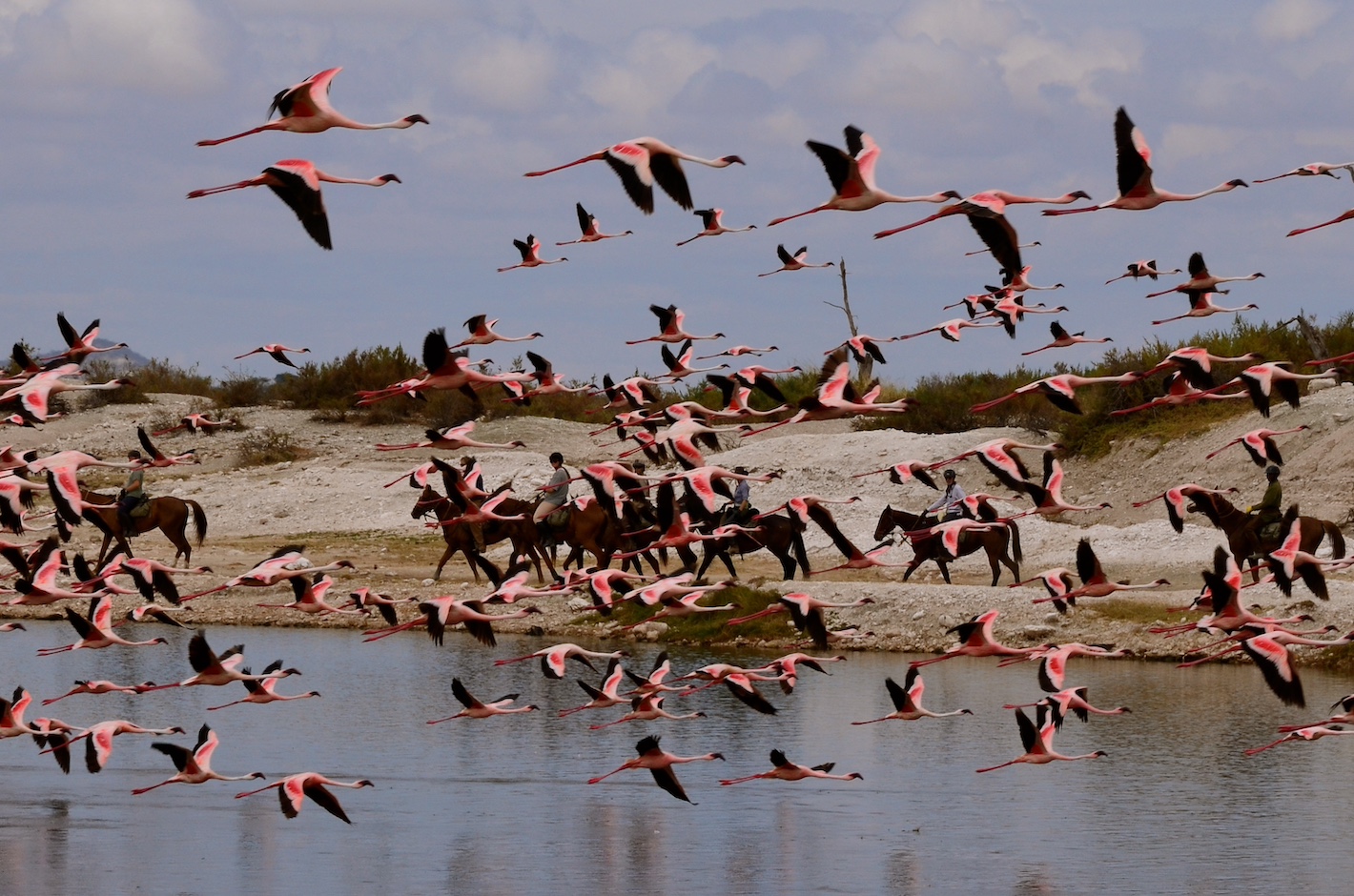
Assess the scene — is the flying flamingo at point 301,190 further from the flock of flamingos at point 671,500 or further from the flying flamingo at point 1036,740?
the flying flamingo at point 1036,740

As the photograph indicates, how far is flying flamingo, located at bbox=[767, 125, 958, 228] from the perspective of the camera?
14.2 meters

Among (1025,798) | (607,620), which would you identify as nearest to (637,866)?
(1025,798)

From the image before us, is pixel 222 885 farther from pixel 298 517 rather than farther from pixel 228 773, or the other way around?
pixel 298 517

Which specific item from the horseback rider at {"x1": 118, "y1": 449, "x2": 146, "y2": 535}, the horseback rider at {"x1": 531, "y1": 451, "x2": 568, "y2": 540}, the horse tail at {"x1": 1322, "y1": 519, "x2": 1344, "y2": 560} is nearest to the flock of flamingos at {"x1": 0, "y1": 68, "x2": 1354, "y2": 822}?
the horse tail at {"x1": 1322, "y1": 519, "x2": 1344, "y2": 560}

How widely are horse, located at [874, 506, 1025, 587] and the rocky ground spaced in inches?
20.9

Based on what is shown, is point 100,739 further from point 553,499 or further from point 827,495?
point 827,495

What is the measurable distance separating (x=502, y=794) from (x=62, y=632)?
12.6 metres

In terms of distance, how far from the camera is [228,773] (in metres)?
18.0

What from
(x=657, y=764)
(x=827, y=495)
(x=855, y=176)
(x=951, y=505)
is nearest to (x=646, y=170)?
(x=855, y=176)

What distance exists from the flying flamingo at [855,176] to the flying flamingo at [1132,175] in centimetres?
124

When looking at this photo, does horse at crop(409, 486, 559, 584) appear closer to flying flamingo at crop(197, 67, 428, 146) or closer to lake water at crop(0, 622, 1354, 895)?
lake water at crop(0, 622, 1354, 895)

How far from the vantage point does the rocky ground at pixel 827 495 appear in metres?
24.5

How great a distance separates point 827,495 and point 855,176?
72.6 ft

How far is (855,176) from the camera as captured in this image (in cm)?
1446
